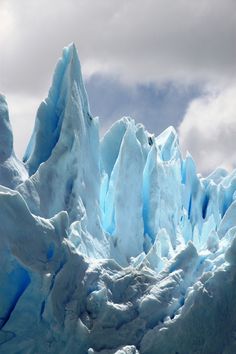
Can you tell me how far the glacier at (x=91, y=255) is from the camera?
8.52 metres

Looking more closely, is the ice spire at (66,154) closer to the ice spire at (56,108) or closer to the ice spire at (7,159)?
the ice spire at (56,108)

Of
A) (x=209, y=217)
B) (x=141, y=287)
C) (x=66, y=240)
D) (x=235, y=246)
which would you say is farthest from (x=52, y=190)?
(x=209, y=217)

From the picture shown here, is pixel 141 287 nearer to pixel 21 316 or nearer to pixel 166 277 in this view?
pixel 166 277

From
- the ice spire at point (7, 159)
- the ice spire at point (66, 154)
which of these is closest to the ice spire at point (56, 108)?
the ice spire at point (66, 154)

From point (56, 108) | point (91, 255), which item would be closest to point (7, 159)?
point (56, 108)

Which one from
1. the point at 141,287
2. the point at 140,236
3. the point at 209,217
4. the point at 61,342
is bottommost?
the point at 61,342

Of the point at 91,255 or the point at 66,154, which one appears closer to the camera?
the point at 91,255

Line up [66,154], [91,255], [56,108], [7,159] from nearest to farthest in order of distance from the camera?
[7,159]
[91,255]
[66,154]
[56,108]

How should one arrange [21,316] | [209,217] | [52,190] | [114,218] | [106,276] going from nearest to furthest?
[21,316] < [106,276] < [52,190] < [114,218] < [209,217]

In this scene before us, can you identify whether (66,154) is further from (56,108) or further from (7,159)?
(56,108)

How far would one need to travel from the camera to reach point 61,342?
8539 millimetres

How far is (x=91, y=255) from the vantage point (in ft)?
32.2

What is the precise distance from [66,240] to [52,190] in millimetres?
1098

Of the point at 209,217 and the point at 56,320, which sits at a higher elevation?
the point at 209,217
